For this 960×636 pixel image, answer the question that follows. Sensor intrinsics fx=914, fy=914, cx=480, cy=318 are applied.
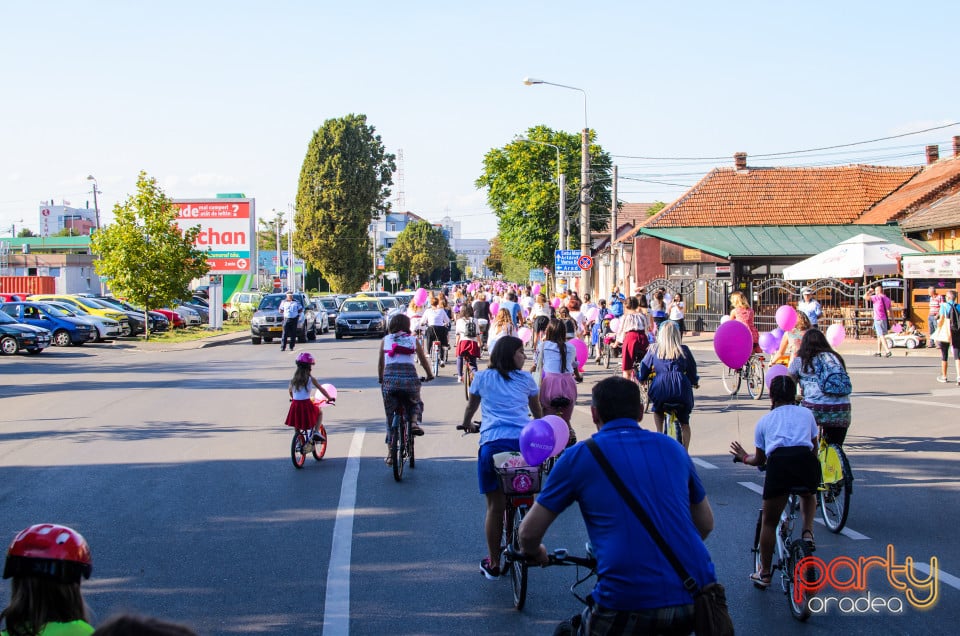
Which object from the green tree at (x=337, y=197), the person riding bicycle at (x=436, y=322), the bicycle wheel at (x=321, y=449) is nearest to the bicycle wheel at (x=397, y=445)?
the bicycle wheel at (x=321, y=449)

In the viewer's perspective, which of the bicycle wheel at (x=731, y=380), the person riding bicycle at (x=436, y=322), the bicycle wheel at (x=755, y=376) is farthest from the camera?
the person riding bicycle at (x=436, y=322)

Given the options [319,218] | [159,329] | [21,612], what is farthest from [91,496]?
[319,218]

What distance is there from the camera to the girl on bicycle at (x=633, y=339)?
42.5 ft

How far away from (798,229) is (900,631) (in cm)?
3930

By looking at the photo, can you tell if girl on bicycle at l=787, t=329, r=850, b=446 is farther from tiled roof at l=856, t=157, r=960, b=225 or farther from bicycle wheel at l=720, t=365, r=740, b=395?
tiled roof at l=856, t=157, r=960, b=225

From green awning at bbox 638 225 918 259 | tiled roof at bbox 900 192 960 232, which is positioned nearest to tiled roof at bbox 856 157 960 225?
green awning at bbox 638 225 918 259

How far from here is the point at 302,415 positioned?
10.4 m

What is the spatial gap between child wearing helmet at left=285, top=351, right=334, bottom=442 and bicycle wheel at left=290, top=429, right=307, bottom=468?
94 millimetres

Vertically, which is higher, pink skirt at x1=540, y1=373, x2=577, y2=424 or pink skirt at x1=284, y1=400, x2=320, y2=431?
pink skirt at x1=540, y1=373, x2=577, y2=424

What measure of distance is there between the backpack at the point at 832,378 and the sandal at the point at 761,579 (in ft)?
7.51

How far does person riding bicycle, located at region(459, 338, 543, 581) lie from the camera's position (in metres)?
6.07

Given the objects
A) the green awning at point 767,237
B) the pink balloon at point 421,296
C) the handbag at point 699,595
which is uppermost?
the green awning at point 767,237

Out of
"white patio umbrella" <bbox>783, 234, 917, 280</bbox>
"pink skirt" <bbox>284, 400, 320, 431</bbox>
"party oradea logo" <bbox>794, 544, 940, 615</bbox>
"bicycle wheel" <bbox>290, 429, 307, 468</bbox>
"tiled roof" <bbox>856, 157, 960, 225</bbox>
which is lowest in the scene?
"party oradea logo" <bbox>794, 544, 940, 615</bbox>

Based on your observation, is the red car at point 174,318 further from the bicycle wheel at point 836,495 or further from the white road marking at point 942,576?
the white road marking at point 942,576
